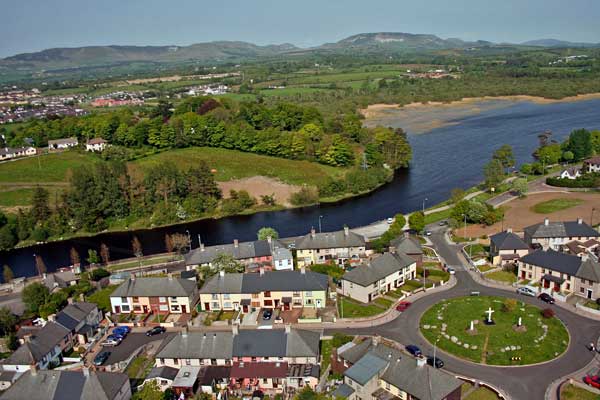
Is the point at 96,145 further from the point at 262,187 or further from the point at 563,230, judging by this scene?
the point at 563,230

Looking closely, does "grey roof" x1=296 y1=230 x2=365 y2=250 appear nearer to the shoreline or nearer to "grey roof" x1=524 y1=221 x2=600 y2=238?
"grey roof" x1=524 y1=221 x2=600 y2=238

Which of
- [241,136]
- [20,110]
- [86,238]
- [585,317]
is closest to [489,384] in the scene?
[585,317]

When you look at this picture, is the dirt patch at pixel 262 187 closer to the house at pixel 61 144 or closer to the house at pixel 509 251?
the house at pixel 509 251

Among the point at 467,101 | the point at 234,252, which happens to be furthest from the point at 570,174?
the point at 467,101

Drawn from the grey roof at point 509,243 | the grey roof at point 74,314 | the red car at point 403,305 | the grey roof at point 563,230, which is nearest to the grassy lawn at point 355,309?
the red car at point 403,305

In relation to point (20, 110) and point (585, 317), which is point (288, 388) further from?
point (20, 110)
